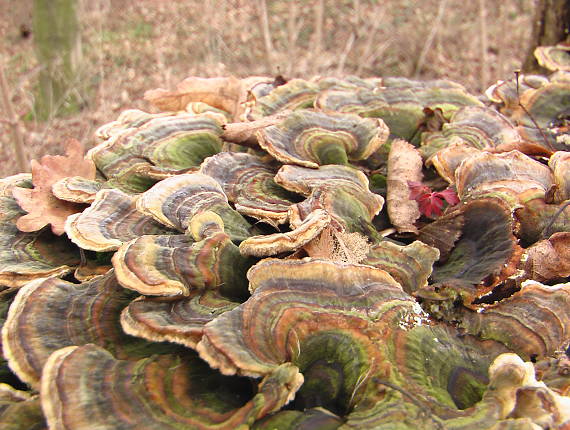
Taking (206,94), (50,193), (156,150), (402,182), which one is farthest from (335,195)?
(206,94)

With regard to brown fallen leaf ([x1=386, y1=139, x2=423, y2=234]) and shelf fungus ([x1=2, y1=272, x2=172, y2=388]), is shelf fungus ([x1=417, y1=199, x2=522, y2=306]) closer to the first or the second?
brown fallen leaf ([x1=386, y1=139, x2=423, y2=234])

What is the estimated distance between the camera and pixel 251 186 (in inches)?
100

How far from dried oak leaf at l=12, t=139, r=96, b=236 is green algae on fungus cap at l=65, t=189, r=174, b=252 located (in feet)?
0.77

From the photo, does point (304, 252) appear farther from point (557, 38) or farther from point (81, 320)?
point (557, 38)

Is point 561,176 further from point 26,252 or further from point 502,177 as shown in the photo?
point 26,252

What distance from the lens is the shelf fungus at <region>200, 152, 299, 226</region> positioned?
7.59ft

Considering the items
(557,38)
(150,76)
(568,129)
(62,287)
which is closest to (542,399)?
(62,287)

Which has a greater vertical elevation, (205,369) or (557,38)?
(557,38)

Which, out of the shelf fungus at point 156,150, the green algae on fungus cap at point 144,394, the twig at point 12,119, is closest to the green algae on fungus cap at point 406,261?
the green algae on fungus cap at point 144,394

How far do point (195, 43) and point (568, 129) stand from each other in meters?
11.1

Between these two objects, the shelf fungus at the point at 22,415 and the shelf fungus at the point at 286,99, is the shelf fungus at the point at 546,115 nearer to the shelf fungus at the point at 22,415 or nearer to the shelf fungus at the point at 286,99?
the shelf fungus at the point at 286,99

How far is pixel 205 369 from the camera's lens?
1827mm

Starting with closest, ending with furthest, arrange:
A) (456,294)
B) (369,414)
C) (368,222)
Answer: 1. (369,414)
2. (456,294)
3. (368,222)

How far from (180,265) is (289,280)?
413 mm
